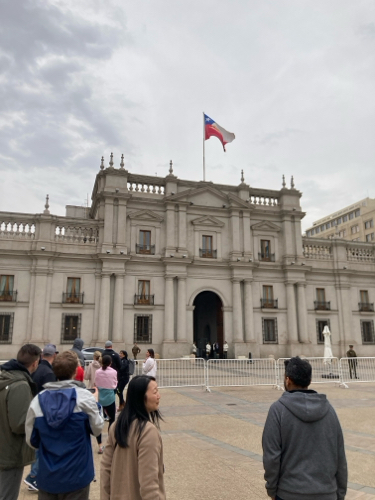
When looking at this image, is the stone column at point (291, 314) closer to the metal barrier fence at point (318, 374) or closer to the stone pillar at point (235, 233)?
the stone pillar at point (235, 233)

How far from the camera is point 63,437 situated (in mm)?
3510

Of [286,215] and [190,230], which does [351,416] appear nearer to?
[190,230]

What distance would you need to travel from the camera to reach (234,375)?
17.4 meters

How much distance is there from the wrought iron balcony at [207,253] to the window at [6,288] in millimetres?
14531

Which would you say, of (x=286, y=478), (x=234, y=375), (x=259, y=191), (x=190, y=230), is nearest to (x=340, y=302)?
(x=259, y=191)

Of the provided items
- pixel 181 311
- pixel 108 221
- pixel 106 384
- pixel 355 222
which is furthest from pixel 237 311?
pixel 355 222

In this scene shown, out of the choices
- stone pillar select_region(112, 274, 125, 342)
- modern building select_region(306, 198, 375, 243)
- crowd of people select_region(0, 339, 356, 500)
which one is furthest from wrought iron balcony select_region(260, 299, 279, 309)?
modern building select_region(306, 198, 375, 243)

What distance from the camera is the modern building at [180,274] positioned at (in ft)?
95.5

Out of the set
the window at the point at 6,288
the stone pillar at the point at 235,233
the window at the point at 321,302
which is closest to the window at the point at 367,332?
the window at the point at 321,302

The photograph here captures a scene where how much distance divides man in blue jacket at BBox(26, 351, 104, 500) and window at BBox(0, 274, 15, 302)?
2700 cm

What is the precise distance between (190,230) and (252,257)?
583 cm

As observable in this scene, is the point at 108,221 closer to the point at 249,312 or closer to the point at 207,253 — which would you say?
the point at 207,253

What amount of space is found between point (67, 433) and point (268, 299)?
31635 mm

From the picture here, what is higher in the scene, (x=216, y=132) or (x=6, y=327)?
(x=216, y=132)
